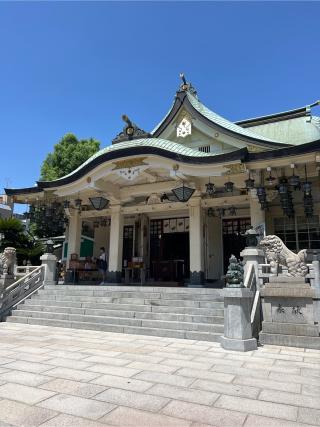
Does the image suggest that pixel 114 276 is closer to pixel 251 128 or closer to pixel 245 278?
pixel 245 278

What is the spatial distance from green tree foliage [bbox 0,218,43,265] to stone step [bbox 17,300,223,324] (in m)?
6.32

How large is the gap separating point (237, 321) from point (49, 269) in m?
8.24

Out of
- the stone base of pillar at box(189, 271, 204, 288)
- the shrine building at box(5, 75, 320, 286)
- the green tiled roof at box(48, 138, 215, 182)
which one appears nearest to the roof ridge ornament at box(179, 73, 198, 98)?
the shrine building at box(5, 75, 320, 286)

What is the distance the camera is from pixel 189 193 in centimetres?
1224

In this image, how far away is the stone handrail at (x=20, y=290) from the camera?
10.7 m

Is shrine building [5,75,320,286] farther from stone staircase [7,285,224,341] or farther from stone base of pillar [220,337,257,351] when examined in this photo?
stone base of pillar [220,337,257,351]

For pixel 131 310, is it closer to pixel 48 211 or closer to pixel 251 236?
→ pixel 251 236

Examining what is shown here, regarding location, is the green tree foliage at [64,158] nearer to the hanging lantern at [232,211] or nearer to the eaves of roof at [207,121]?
the eaves of roof at [207,121]

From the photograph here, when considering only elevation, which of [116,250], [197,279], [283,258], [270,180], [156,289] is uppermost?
[270,180]

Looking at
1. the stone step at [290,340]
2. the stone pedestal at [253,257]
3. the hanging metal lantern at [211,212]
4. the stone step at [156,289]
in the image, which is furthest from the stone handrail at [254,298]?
the hanging metal lantern at [211,212]

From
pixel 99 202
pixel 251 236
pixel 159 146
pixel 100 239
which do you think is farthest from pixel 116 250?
pixel 251 236

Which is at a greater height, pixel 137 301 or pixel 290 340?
pixel 137 301

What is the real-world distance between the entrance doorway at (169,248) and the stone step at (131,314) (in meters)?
5.88

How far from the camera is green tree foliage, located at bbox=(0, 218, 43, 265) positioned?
1680 cm
